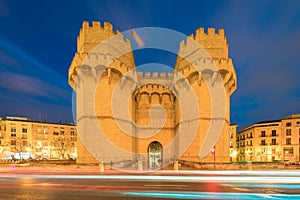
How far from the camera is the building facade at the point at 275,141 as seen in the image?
5347 cm

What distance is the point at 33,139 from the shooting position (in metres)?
64.1

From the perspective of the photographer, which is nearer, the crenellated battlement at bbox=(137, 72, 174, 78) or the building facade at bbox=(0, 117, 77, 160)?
the crenellated battlement at bbox=(137, 72, 174, 78)

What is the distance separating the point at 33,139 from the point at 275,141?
6303cm

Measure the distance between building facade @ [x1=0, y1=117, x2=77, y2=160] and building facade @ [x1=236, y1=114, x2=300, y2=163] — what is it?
1850 inches

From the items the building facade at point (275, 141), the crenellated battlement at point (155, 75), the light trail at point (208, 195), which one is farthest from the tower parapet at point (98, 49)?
the building facade at point (275, 141)

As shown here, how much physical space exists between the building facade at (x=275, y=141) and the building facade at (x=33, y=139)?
4699 cm

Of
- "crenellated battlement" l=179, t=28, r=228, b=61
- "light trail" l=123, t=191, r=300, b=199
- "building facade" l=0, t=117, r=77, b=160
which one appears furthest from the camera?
"building facade" l=0, t=117, r=77, b=160

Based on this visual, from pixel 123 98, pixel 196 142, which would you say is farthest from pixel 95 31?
pixel 196 142

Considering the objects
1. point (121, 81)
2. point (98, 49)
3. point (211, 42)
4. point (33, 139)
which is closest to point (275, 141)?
point (211, 42)

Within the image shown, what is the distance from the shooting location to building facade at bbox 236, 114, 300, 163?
53469mm

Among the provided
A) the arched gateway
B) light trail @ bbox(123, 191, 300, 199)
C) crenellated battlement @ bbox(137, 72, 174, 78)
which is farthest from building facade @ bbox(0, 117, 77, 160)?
light trail @ bbox(123, 191, 300, 199)

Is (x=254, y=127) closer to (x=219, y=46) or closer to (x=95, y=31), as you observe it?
(x=219, y=46)

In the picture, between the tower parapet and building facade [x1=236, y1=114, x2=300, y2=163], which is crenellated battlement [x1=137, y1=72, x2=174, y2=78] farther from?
building facade [x1=236, y1=114, x2=300, y2=163]

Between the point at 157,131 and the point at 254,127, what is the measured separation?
4020cm
